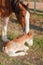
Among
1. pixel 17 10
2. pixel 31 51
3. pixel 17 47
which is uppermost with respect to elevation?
pixel 17 10

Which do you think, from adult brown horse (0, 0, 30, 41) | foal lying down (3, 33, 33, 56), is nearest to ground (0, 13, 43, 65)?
foal lying down (3, 33, 33, 56)


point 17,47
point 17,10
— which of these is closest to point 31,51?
point 17,47

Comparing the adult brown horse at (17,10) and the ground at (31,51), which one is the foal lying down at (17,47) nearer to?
the ground at (31,51)

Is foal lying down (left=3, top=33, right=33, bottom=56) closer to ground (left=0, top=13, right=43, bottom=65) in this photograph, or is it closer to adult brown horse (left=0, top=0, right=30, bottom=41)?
ground (left=0, top=13, right=43, bottom=65)

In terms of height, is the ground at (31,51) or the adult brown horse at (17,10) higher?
the adult brown horse at (17,10)

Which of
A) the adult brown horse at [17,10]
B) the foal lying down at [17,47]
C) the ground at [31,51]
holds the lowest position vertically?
the ground at [31,51]

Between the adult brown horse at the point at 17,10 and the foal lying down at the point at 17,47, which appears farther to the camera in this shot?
the adult brown horse at the point at 17,10

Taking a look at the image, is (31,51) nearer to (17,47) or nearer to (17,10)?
(17,47)

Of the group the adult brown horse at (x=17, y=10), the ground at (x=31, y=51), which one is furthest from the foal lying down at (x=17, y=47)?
the adult brown horse at (x=17, y=10)

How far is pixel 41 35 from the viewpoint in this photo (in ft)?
16.4

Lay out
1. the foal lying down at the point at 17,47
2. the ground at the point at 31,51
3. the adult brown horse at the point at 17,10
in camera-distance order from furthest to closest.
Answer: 1. the adult brown horse at the point at 17,10
2. the foal lying down at the point at 17,47
3. the ground at the point at 31,51

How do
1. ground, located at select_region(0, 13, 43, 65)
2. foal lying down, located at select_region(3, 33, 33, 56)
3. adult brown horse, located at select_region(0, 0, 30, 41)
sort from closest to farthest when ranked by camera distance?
ground, located at select_region(0, 13, 43, 65) → foal lying down, located at select_region(3, 33, 33, 56) → adult brown horse, located at select_region(0, 0, 30, 41)

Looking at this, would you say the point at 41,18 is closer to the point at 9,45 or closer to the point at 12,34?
the point at 12,34

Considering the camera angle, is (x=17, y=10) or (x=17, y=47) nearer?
(x=17, y=47)
